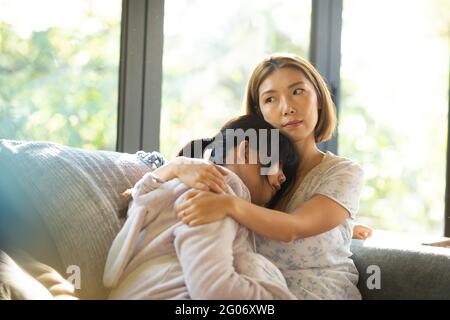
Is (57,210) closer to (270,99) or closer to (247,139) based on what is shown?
(247,139)

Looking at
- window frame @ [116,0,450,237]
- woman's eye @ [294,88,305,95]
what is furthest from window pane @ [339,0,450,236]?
woman's eye @ [294,88,305,95]

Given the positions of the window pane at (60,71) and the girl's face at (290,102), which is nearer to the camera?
the girl's face at (290,102)

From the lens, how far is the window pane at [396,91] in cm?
307

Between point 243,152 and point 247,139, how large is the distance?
0.13ft

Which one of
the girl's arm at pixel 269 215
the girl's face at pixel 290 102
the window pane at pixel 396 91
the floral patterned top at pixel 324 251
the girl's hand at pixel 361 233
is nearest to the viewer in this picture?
the girl's arm at pixel 269 215

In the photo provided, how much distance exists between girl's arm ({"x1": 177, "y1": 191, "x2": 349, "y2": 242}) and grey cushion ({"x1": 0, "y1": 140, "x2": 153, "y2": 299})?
0.22m

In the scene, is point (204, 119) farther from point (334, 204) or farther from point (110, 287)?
point (110, 287)

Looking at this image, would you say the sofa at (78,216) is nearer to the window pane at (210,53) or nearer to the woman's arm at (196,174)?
the woman's arm at (196,174)

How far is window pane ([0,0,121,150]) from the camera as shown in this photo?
2145 mm

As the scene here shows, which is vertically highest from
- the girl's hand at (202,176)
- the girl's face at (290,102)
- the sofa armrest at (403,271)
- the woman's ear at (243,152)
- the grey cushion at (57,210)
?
the girl's face at (290,102)

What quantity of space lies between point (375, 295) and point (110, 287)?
695mm

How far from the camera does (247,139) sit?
5.27 feet

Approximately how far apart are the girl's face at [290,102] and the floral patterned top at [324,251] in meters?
0.14

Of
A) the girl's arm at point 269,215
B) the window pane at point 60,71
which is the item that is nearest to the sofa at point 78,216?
the girl's arm at point 269,215
